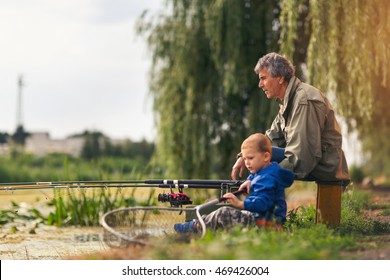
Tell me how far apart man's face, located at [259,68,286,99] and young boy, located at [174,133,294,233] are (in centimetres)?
74

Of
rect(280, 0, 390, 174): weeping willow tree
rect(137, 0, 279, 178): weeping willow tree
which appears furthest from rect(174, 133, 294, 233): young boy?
rect(137, 0, 279, 178): weeping willow tree

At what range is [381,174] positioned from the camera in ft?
77.4

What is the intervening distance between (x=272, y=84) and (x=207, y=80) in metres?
6.95

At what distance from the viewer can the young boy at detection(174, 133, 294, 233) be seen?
4586 millimetres

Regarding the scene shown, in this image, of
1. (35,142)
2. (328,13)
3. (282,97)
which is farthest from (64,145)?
(282,97)

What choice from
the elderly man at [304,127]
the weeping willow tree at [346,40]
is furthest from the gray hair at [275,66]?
the weeping willow tree at [346,40]

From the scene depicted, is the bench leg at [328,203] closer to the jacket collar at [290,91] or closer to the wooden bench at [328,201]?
Result: the wooden bench at [328,201]

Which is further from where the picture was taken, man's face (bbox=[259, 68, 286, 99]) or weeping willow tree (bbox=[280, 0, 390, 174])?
weeping willow tree (bbox=[280, 0, 390, 174])

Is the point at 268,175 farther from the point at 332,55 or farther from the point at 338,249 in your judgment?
the point at 332,55

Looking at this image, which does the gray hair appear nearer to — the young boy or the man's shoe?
the young boy

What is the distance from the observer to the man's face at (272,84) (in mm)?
5258

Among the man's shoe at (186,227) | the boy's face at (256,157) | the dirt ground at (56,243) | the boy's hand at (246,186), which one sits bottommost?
the dirt ground at (56,243)

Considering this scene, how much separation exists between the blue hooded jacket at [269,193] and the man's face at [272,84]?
835 mm

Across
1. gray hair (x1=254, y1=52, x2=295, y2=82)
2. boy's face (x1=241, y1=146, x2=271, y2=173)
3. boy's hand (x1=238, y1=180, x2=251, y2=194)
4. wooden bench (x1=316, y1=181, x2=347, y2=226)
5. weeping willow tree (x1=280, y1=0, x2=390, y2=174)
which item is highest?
weeping willow tree (x1=280, y1=0, x2=390, y2=174)
